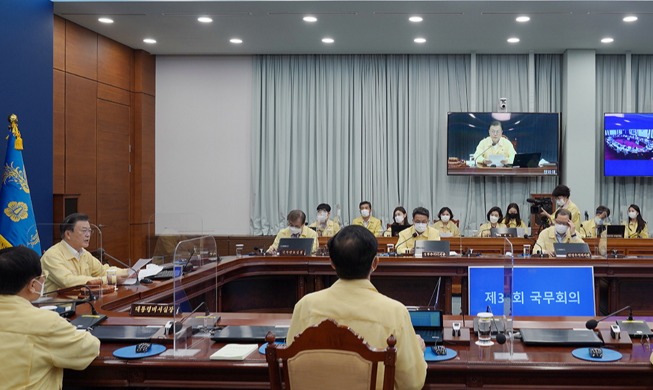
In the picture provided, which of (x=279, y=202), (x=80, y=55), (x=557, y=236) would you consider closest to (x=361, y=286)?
(x=557, y=236)

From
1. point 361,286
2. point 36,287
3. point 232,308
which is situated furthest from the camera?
point 232,308

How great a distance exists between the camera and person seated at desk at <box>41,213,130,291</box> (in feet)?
12.3

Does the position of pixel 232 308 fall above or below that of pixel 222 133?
below

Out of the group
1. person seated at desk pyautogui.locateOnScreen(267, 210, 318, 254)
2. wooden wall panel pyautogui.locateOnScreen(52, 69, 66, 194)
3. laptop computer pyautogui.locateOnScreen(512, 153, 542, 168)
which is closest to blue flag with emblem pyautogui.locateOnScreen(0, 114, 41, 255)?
wooden wall panel pyautogui.locateOnScreen(52, 69, 66, 194)

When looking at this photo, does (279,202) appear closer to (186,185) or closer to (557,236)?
(186,185)

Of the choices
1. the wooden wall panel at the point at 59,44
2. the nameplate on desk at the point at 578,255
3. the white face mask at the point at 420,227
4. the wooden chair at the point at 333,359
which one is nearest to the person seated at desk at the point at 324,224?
the white face mask at the point at 420,227

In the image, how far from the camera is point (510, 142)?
840cm

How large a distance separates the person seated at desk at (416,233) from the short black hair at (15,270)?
408 cm

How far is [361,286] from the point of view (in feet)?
6.23

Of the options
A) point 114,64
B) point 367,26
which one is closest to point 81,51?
point 114,64

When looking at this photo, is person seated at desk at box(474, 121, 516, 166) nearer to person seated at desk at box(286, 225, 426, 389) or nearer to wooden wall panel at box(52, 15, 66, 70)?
wooden wall panel at box(52, 15, 66, 70)

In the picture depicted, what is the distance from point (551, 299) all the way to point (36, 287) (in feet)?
10.0

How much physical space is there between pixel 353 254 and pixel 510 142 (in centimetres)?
702

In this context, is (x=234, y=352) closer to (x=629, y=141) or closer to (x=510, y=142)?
(x=510, y=142)
